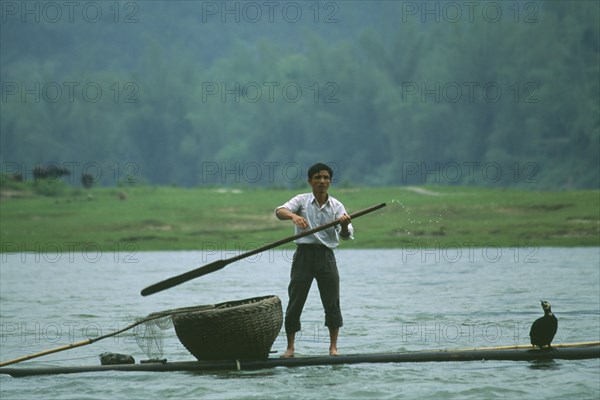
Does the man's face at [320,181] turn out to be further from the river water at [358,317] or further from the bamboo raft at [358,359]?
the river water at [358,317]

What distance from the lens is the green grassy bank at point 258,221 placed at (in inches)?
1467

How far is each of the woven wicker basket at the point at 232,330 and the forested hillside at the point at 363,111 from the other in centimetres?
5141

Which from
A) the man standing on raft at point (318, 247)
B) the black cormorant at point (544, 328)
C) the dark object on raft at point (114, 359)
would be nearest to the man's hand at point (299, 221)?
the man standing on raft at point (318, 247)

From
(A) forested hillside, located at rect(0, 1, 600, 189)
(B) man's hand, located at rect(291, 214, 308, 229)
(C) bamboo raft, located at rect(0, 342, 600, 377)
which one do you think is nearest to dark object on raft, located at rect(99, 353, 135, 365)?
(C) bamboo raft, located at rect(0, 342, 600, 377)

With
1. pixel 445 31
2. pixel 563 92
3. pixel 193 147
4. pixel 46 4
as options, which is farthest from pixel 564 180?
pixel 46 4

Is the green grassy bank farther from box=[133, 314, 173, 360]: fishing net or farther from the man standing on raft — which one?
the man standing on raft

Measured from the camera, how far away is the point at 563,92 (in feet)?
253

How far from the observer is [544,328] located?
38.5ft

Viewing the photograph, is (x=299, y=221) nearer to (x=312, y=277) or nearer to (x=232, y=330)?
(x=312, y=277)

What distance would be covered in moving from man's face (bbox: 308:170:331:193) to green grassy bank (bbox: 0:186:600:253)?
24.0 metres

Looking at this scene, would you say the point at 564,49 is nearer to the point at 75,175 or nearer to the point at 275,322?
the point at 75,175

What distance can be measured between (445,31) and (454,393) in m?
98.4

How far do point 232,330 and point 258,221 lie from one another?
29967 millimetres

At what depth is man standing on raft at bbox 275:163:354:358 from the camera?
11953 mm
